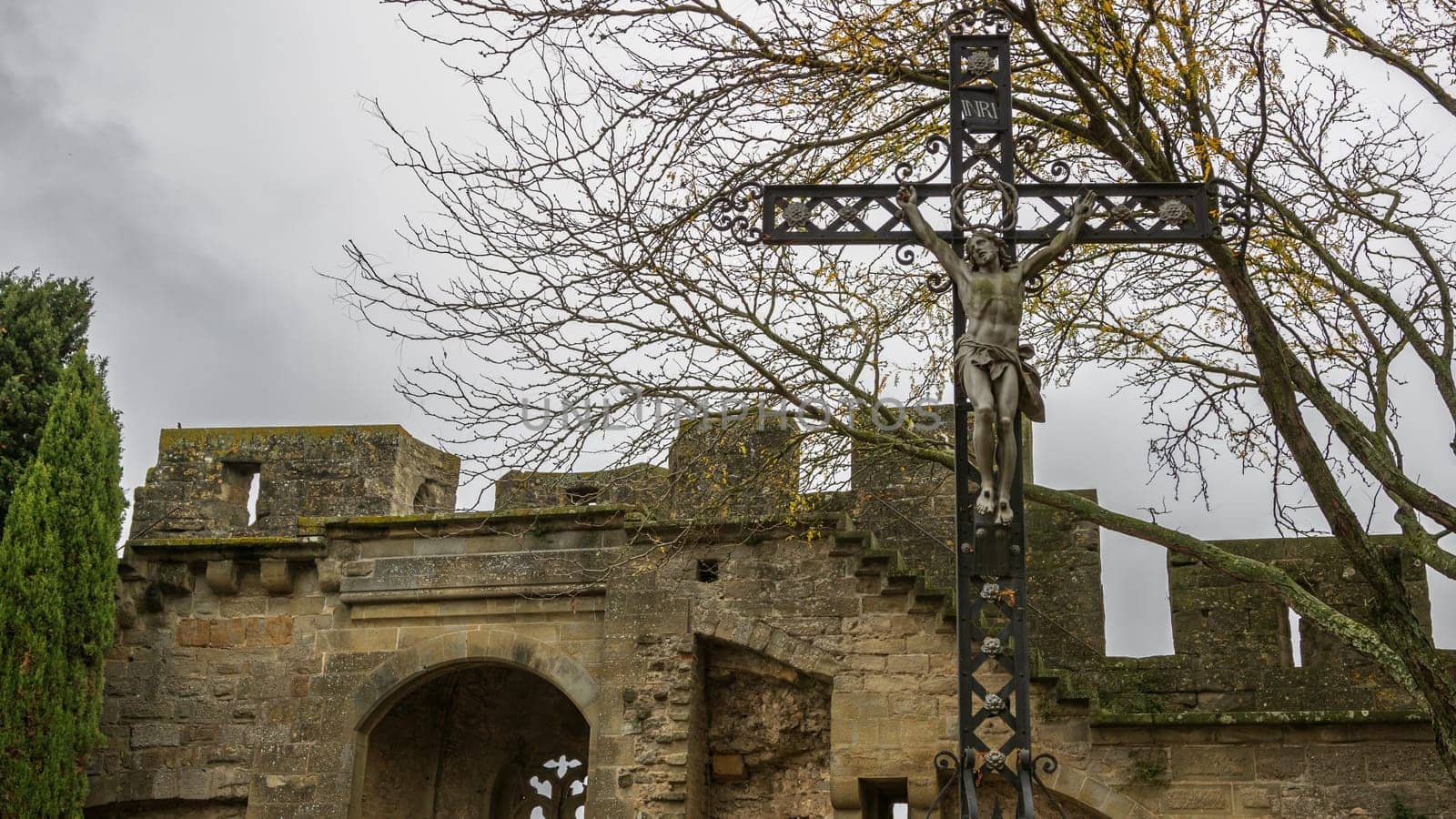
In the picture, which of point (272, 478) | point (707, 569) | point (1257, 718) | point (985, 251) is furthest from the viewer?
point (272, 478)

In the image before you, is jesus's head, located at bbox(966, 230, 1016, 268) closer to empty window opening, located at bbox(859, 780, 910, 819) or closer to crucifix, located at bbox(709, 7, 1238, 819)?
crucifix, located at bbox(709, 7, 1238, 819)

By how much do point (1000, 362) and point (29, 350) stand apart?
11191mm

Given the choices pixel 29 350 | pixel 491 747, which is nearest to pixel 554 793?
pixel 491 747

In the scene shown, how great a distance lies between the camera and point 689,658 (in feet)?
40.7

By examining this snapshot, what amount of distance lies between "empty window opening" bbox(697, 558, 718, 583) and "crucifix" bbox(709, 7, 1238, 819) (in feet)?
18.9

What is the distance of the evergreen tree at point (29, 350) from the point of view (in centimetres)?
1436

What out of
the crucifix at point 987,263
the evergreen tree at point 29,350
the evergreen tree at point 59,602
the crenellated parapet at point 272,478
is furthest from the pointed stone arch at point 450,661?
the crucifix at point 987,263

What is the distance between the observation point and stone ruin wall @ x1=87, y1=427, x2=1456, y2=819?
11438 millimetres

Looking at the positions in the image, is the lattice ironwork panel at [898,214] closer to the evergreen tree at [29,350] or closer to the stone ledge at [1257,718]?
the stone ledge at [1257,718]

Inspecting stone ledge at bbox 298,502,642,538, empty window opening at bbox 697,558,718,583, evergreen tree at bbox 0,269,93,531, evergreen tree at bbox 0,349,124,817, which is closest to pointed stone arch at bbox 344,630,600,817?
stone ledge at bbox 298,502,642,538

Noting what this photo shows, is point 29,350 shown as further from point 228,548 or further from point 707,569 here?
point 707,569

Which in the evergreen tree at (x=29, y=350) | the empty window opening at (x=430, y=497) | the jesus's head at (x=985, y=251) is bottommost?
the jesus's head at (x=985, y=251)

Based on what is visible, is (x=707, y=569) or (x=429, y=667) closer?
(x=707, y=569)

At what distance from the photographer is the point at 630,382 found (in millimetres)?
9938
